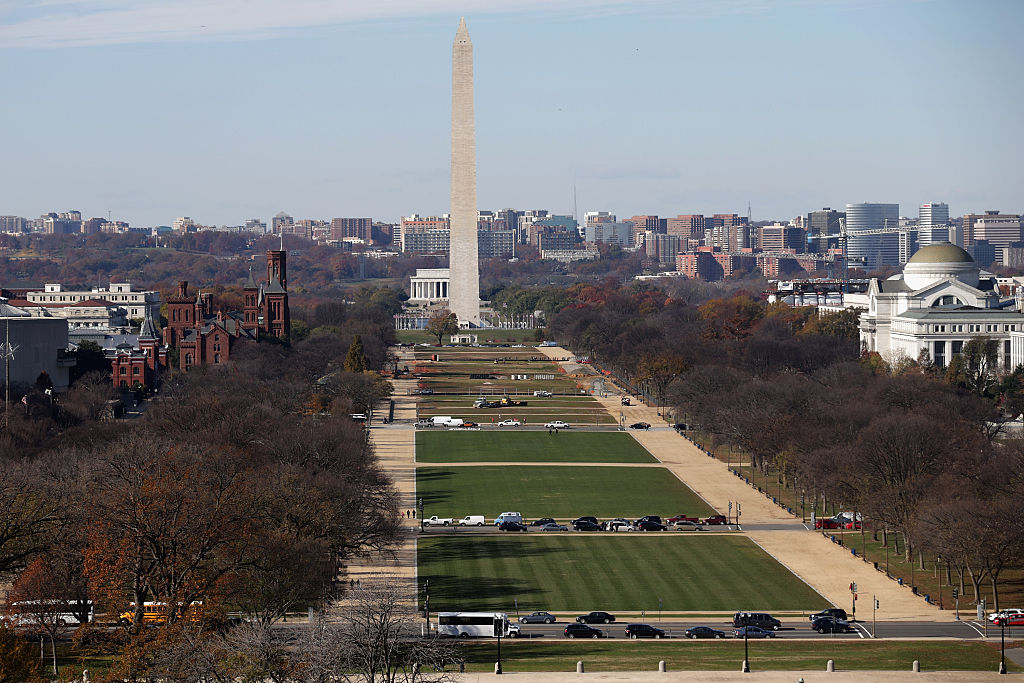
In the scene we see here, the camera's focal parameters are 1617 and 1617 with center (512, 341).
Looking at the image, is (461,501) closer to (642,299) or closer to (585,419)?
(585,419)

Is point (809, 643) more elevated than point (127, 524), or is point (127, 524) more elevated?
point (127, 524)

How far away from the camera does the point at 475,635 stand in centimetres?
4016

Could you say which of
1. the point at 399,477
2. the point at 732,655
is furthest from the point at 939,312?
the point at 732,655

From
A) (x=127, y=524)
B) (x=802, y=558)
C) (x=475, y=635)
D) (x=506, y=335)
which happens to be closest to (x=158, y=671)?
(x=127, y=524)

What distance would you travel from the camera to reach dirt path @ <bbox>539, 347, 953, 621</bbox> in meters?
44.2

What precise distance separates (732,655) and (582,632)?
425 centimetres

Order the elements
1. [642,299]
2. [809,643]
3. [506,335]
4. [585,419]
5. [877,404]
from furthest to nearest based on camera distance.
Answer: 1. [642,299]
2. [506,335]
3. [585,419]
4. [877,404]
5. [809,643]

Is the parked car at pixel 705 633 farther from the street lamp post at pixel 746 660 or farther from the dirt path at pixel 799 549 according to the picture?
the dirt path at pixel 799 549

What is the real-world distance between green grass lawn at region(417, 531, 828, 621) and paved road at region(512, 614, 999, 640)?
4.81 ft

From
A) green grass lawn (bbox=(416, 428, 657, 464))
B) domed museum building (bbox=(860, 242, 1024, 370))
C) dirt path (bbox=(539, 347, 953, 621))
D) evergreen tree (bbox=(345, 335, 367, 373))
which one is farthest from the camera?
evergreen tree (bbox=(345, 335, 367, 373))

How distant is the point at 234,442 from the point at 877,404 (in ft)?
95.5

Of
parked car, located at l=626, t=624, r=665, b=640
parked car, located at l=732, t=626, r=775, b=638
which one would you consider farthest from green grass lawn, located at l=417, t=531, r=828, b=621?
parked car, located at l=732, t=626, r=775, b=638

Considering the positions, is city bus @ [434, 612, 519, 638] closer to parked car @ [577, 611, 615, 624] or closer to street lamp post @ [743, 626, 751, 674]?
parked car @ [577, 611, 615, 624]

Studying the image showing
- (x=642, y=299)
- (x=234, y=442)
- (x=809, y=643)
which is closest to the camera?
(x=809, y=643)
